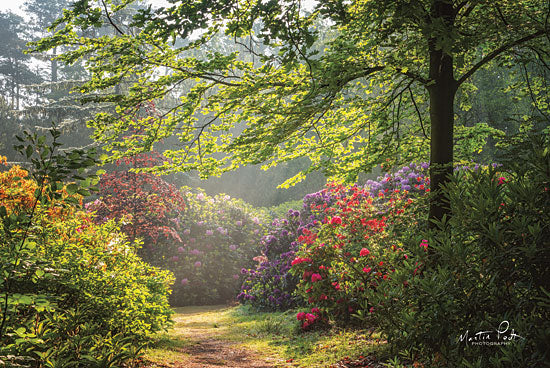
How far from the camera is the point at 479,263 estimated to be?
94.0 inches

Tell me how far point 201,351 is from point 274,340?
121 centimetres

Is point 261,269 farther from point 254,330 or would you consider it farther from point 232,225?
point 232,225

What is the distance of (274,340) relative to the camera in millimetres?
5922

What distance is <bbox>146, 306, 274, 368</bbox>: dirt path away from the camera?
4520 millimetres

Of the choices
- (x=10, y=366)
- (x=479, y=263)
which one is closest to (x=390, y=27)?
(x=479, y=263)

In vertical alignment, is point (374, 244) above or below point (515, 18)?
below

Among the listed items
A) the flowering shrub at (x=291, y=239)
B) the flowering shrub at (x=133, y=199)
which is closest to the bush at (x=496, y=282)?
the flowering shrub at (x=291, y=239)

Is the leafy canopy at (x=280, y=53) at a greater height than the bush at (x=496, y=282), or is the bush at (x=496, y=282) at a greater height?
the leafy canopy at (x=280, y=53)

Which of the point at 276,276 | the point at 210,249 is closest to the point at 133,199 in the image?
the point at 276,276

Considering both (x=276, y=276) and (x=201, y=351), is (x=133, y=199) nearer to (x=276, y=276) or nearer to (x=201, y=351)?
(x=276, y=276)

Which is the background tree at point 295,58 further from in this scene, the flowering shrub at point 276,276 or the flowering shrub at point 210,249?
the flowering shrub at point 210,249

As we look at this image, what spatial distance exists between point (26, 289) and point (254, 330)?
4286 mm

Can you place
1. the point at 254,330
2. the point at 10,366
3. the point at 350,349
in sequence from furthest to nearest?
the point at 254,330
the point at 350,349
the point at 10,366

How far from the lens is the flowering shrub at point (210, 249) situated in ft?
39.0
